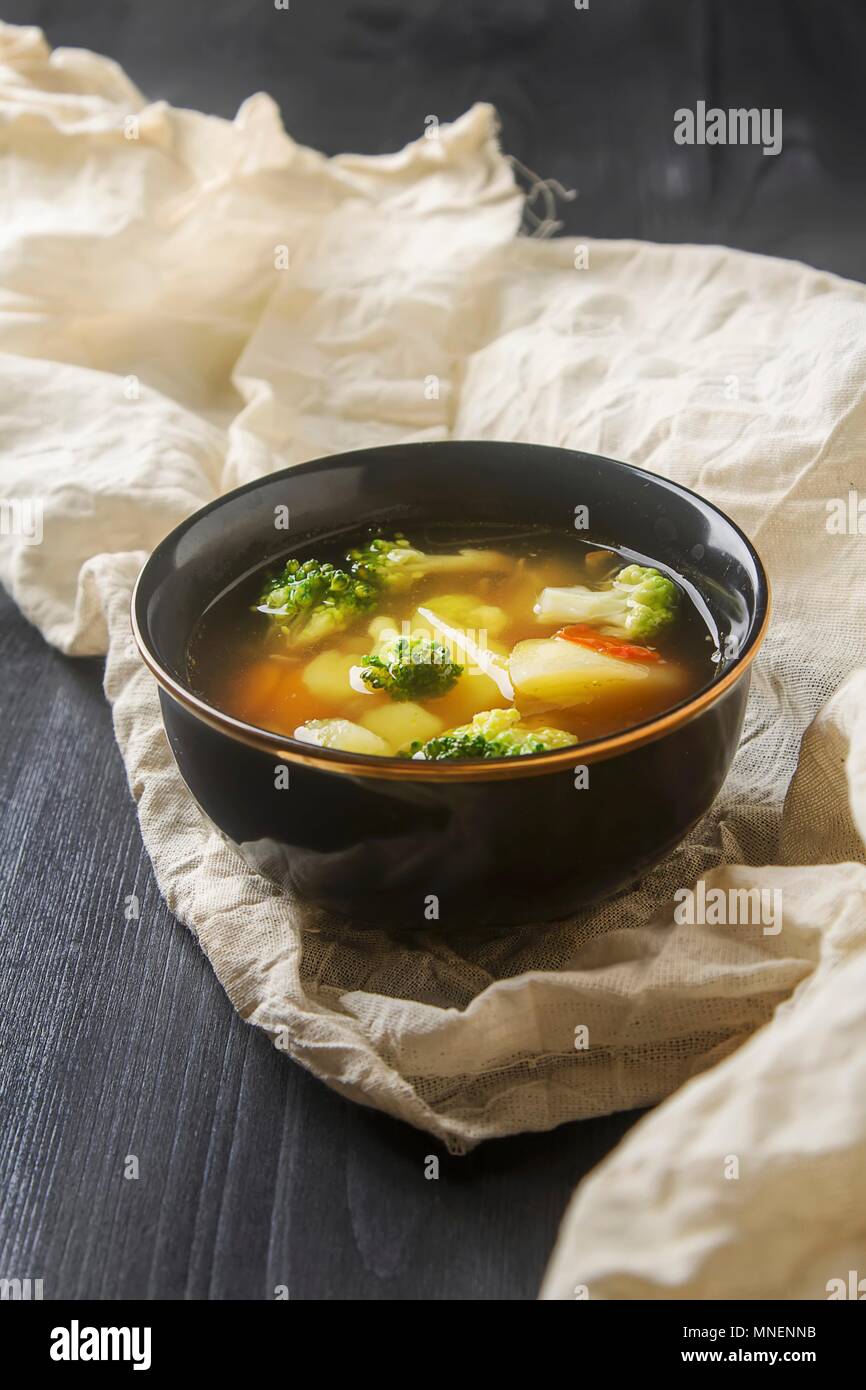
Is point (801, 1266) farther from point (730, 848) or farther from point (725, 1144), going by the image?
point (730, 848)

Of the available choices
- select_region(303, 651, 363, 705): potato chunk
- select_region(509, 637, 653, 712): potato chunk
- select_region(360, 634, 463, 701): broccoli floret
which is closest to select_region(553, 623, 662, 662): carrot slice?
select_region(509, 637, 653, 712): potato chunk

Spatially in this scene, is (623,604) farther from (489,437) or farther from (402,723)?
(489,437)

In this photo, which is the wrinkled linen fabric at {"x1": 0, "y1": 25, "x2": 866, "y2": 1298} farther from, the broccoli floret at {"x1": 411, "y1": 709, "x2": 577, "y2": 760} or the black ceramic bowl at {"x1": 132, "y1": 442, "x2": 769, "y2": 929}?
the broccoli floret at {"x1": 411, "y1": 709, "x2": 577, "y2": 760}

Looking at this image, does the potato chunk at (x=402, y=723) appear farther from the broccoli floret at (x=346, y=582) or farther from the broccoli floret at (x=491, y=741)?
the broccoli floret at (x=346, y=582)

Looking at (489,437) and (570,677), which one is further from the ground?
(570,677)

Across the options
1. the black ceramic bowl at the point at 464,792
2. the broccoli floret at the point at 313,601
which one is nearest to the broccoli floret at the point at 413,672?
the broccoli floret at the point at 313,601

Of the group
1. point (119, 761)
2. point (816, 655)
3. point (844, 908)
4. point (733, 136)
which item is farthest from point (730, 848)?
point (733, 136)

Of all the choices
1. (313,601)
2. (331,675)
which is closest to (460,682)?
(331,675)
